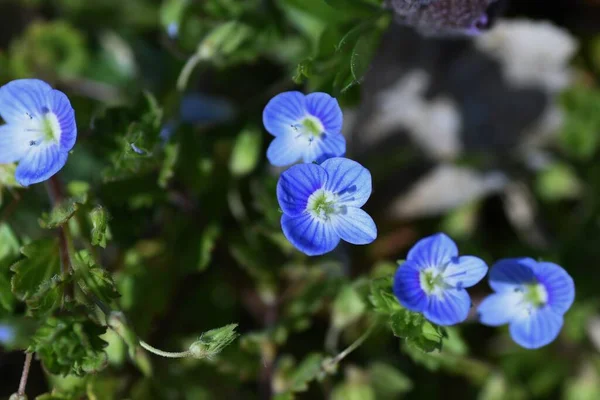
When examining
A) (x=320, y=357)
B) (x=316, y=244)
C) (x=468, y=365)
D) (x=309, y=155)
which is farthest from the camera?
(x=468, y=365)

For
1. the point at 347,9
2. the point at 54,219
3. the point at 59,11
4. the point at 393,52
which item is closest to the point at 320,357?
the point at 54,219

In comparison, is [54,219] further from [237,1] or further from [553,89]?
[553,89]

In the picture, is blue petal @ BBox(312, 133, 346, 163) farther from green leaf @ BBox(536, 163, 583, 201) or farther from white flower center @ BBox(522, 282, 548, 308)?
green leaf @ BBox(536, 163, 583, 201)

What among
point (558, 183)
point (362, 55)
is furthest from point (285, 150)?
point (558, 183)

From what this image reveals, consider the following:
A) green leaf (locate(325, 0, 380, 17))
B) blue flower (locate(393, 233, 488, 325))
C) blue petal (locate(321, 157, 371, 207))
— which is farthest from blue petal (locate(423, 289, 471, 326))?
green leaf (locate(325, 0, 380, 17))

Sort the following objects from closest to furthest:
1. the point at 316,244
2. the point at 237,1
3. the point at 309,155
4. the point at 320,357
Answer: the point at 316,244
the point at 309,155
the point at 320,357
the point at 237,1

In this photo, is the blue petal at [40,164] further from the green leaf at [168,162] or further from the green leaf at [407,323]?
the green leaf at [407,323]
